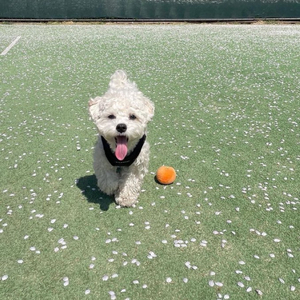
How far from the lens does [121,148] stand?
368cm

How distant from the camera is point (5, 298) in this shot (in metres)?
2.98

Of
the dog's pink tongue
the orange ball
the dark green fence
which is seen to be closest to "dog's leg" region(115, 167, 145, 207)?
the orange ball

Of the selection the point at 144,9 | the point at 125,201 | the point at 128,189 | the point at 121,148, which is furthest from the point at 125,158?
the point at 144,9

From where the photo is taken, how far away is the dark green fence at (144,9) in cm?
2442

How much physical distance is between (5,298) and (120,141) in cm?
206

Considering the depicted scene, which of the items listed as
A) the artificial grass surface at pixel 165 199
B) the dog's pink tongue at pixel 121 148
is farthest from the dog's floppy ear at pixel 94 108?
the artificial grass surface at pixel 165 199

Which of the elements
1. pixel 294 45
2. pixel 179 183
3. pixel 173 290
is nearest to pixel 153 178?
pixel 179 183

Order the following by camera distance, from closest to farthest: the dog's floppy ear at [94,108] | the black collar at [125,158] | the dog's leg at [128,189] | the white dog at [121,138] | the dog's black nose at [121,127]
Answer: the dog's black nose at [121,127] < the white dog at [121,138] < the dog's floppy ear at [94,108] < the black collar at [125,158] < the dog's leg at [128,189]

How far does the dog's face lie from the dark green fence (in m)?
23.7

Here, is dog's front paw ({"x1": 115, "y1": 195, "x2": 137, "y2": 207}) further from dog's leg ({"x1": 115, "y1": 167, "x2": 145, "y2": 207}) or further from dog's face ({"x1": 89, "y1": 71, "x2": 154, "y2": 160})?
dog's face ({"x1": 89, "y1": 71, "x2": 154, "y2": 160})

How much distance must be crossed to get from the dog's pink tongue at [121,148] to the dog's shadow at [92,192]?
0.97 metres

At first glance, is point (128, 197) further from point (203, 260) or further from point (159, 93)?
point (159, 93)

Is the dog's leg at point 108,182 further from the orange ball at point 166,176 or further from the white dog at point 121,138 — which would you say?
the orange ball at point 166,176

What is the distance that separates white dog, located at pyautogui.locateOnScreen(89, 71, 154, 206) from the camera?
3.66 meters
